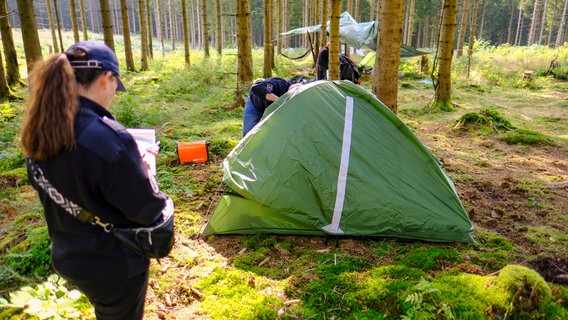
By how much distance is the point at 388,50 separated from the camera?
231 inches

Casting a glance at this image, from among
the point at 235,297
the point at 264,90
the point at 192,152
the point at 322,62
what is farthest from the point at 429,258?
the point at 322,62

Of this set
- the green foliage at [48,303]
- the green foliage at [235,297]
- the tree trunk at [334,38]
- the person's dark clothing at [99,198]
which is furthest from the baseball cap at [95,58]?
the tree trunk at [334,38]

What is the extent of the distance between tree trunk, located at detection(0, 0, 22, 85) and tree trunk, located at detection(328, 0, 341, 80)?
372 inches

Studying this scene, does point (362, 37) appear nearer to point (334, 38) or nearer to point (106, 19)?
point (106, 19)

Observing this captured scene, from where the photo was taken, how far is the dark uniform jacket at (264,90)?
5469 mm

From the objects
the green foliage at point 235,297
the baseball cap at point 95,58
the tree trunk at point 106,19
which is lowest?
the green foliage at point 235,297

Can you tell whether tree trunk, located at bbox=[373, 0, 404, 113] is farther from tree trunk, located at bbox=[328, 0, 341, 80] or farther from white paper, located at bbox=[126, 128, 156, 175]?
white paper, located at bbox=[126, 128, 156, 175]

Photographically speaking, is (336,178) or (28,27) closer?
(336,178)

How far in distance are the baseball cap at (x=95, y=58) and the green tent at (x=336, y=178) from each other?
248cm

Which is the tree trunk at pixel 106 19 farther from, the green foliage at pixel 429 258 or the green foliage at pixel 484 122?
the green foliage at pixel 429 258

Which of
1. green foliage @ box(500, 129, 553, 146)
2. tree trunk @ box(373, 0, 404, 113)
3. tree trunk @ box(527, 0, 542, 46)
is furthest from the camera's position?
tree trunk @ box(527, 0, 542, 46)

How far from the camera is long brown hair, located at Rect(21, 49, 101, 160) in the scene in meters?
1.58

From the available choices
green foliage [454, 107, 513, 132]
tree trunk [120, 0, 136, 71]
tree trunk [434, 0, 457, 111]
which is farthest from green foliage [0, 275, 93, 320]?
tree trunk [120, 0, 136, 71]

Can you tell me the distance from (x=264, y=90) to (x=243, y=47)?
5.06 meters
